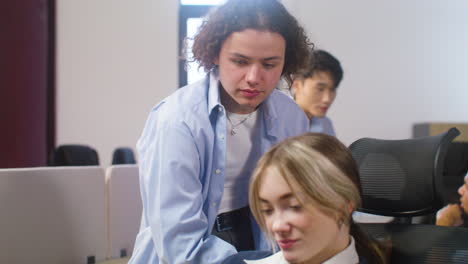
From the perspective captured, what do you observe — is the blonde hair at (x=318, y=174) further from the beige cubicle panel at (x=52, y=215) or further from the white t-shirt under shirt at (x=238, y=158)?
the beige cubicle panel at (x=52, y=215)

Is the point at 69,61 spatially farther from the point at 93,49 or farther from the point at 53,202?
the point at 53,202

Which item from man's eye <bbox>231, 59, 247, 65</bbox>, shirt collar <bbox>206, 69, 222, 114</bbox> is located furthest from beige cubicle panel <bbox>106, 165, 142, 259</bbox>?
man's eye <bbox>231, 59, 247, 65</bbox>

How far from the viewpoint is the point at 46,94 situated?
516 centimetres

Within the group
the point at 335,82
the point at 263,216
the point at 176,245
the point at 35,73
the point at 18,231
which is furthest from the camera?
the point at 35,73

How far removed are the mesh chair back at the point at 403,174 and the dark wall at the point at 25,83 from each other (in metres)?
3.85

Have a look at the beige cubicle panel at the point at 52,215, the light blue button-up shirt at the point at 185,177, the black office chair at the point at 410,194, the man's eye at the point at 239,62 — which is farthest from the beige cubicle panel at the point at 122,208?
the black office chair at the point at 410,194

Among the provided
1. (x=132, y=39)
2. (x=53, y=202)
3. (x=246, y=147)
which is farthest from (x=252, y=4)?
(x=132, y=39)

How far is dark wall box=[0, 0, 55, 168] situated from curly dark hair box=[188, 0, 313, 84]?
137 inches

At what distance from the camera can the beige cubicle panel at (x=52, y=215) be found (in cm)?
178

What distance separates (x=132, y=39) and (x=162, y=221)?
A: 4.09 metres

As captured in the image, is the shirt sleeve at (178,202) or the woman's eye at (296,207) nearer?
the woman's eye at (296,207)

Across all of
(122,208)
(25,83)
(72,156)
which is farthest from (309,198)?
(25,83)

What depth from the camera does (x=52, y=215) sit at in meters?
1.91

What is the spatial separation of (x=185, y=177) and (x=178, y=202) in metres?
0.06
